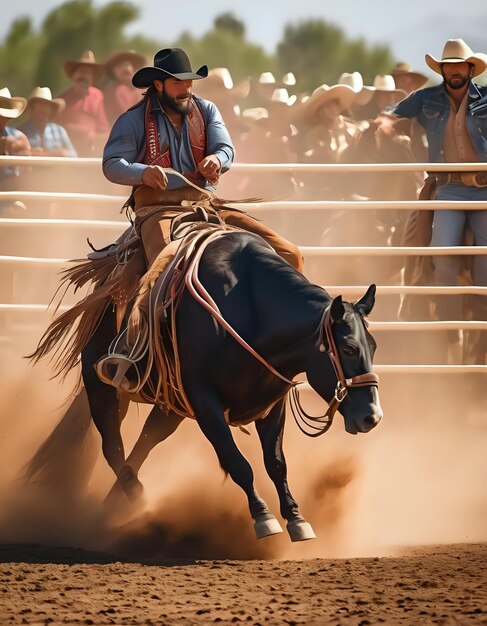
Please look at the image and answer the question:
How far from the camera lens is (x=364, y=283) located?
982 centimetres

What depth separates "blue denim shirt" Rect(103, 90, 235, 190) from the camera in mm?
7234

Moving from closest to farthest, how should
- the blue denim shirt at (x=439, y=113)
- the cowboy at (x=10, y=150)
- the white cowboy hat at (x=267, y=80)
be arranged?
the blue denim shirt at (x=439, y=113) → the cowboy at (x=10, y=150) → the white cowboy hat at (x=267, y=80)

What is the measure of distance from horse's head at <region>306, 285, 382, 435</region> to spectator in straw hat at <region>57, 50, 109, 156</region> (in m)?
4.78

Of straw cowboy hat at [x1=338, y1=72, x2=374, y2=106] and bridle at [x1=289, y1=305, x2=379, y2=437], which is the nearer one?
bridle at [x1=289, y1=305, x2=379, y2=437]

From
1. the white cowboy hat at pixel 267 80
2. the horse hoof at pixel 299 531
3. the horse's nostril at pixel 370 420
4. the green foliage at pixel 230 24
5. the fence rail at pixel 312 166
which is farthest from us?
the green foliage at pixel 230 24

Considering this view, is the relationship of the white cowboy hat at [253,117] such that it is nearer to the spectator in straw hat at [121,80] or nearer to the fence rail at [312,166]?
the spectator in straw hat at [121,80]

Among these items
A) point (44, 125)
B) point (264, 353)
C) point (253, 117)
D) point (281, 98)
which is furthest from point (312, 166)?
point (264, 353)

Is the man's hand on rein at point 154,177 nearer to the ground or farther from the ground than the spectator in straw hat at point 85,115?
nearer to the ground

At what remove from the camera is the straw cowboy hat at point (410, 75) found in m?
11.2

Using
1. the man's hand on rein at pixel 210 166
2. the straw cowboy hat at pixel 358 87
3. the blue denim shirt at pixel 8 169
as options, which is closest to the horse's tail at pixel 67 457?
the man's hand on rein at pixel 210 166

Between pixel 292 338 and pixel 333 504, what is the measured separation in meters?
1.47

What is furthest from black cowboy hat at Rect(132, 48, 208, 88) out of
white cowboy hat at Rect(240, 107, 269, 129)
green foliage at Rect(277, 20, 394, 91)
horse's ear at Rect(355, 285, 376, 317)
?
green foliage at Rect(277, 20, 394, 91)

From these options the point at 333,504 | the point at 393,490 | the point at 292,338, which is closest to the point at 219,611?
the point at 292,338

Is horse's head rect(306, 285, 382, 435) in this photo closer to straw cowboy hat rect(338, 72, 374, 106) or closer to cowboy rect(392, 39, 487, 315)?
cowboy rect(392, 39, 487, 315)
